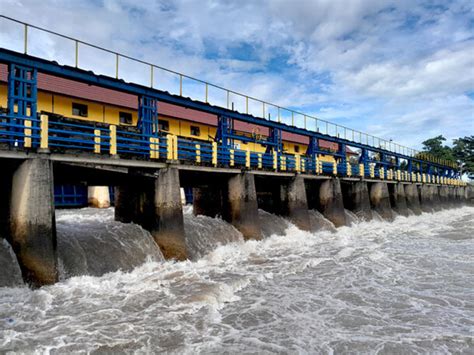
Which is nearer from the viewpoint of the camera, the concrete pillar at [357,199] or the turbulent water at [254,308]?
the turbulent water at [254,308]

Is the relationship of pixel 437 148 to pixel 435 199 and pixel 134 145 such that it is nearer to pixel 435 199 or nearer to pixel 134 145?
pixel 435 199

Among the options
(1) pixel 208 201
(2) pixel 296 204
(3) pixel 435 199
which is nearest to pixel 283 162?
(2) pixel 296 204

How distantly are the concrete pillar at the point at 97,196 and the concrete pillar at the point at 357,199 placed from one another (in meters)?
16.2

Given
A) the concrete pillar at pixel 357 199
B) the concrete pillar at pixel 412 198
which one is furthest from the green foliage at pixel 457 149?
the concrete pillar at pixel 357 199

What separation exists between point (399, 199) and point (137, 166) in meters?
27.6

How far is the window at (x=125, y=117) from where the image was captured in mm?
20859

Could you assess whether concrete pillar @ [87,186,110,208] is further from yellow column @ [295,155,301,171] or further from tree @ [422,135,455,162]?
tree @ [422,135,455,162]

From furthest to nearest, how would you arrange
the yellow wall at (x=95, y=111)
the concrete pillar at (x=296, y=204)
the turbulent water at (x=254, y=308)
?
1. the concrete pillar at (x=296, y=204)
2. the yellow wall at (x=95, y=111)
3. the turbulent water at (x=254, y=308)

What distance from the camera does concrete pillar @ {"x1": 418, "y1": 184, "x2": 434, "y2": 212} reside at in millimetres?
38500

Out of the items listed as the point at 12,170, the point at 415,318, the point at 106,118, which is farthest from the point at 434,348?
the point at 106,118

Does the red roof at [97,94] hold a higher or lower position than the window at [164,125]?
higher

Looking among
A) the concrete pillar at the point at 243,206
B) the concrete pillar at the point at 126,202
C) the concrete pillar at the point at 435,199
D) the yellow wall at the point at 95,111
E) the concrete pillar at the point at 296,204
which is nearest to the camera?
the concrete pillar at the point at 126,202

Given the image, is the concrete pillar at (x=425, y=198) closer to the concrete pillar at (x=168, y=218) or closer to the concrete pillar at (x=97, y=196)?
the concrete pillar at (x=97, y=196)

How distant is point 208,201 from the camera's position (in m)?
17.0
